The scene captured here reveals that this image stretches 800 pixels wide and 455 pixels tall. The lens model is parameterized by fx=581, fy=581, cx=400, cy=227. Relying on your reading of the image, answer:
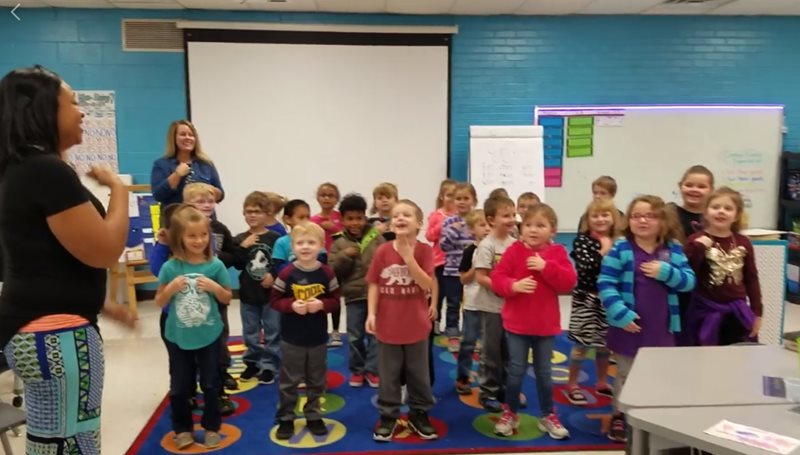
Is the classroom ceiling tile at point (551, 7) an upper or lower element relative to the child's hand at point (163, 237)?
upper

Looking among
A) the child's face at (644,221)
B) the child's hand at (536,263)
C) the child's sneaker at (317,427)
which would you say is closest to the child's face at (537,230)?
the child's hand at (536,263)

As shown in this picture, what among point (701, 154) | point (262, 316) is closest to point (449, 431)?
point (262, 316)

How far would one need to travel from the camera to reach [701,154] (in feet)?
19.3

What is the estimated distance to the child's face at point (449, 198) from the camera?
12.7ft

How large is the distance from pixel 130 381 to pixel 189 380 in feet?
4.19

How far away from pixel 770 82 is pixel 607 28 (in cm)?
179

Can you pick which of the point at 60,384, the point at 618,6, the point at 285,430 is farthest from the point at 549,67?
→ the point at 60,384

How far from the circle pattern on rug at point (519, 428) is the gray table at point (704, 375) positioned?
1.03 metres

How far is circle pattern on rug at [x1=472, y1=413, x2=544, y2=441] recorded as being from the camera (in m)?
2.82

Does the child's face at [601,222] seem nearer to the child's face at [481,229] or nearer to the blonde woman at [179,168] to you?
the child's face at [481,229]

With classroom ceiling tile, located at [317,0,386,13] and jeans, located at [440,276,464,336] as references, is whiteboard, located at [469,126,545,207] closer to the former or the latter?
classroom ceiling tile, located at [317,0,386,13]

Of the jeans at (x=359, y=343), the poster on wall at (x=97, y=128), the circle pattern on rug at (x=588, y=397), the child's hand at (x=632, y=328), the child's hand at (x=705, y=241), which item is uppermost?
the poster on wall at (x=97, y=128)

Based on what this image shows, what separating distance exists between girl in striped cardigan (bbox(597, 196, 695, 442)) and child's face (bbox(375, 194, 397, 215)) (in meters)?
1.58

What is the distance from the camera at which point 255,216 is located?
3.37m
